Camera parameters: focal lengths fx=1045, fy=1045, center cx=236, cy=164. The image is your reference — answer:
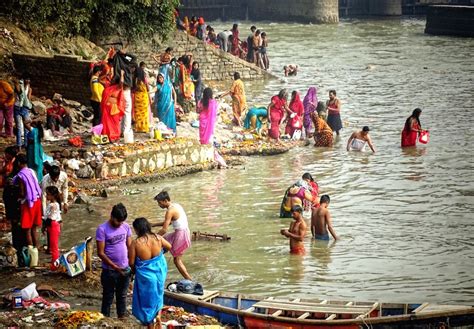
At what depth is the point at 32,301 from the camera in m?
10.6

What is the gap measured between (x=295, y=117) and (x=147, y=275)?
12.5 meters

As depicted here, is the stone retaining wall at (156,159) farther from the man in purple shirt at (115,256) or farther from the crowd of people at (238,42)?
the crowd of people at (238,42)

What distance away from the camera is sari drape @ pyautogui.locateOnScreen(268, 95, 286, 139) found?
21141 mm

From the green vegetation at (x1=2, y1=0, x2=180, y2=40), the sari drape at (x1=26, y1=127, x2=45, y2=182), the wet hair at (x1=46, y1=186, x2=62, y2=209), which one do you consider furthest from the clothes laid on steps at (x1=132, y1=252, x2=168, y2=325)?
the green vegetation at (x1=2, y1=0, x2=180, y2=40)

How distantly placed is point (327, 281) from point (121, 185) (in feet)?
16.9

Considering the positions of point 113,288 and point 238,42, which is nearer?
point 113,288

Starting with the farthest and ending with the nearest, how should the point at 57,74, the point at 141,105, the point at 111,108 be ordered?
1. the point at 57,74
2. the point at 141,105
3. the point at 111,108

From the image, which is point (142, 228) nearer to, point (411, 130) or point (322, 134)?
point (322, 134)

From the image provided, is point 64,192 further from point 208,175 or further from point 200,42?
point 200,42

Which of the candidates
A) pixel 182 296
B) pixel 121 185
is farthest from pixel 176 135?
pixel 182 296

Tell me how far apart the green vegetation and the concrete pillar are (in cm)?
3101

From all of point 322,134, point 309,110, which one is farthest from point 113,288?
point 309,110

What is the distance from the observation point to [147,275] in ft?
31.2

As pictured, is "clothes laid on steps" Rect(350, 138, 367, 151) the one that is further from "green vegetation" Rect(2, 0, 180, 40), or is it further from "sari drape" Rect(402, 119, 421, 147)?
"green vegetation" Rect(2, 0, 180, 40)
